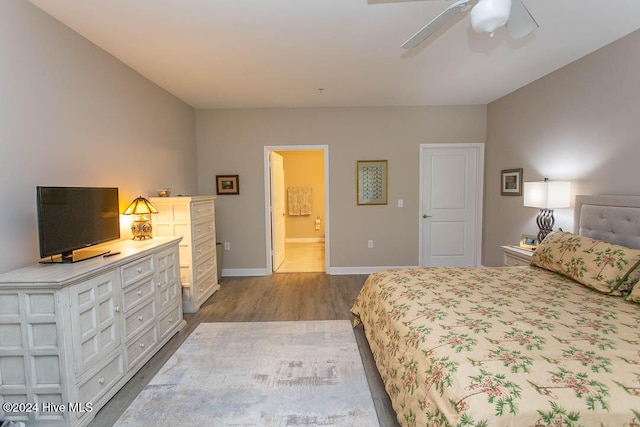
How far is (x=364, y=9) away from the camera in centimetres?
214

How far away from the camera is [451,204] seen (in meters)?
4.85

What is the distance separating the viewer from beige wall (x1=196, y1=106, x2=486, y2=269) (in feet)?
15.4

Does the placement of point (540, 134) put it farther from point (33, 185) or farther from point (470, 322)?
point (33, 185)

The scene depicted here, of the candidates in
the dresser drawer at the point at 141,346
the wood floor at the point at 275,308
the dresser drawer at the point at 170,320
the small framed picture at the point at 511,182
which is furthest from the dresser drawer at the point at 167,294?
the small framed picture at the point at 511,182

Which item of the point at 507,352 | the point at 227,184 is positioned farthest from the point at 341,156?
the point at 507,352

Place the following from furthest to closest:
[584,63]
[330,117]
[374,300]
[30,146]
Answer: [330,117], [584,63], [374,300], [30,146]

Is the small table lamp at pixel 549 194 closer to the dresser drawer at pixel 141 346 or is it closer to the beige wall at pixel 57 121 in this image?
the dresser drawer at pixel 141 346

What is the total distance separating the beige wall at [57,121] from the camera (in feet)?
6.21

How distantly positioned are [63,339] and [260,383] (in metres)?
1.19

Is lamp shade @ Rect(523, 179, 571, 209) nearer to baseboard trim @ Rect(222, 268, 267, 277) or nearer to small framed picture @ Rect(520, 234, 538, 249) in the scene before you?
small framed picture @ Rect(520, 234, 538, 249)

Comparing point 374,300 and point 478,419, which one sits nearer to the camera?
point 478,419

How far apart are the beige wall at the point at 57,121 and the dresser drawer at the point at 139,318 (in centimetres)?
73

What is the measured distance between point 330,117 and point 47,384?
163 inches

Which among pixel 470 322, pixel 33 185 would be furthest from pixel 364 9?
pixel 33 185
